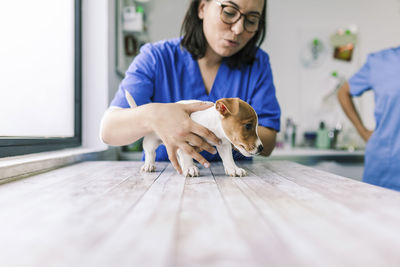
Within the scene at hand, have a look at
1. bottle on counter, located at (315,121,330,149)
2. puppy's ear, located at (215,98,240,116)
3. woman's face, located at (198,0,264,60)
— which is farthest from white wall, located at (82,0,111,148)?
bottle on counter, located at (315,121,330,149)

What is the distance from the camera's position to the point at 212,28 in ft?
2.87

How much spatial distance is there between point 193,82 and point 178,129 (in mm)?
387

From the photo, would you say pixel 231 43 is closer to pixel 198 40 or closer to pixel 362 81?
pixel 198 40

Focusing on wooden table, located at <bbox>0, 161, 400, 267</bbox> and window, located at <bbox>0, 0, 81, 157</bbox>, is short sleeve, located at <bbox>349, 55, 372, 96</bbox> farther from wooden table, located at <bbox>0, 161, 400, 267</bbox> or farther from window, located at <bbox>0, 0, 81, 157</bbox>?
window, located at <bbox>0, 0, 81, 157</bbox>

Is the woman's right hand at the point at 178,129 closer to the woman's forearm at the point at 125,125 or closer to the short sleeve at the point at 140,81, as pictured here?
the woman's forearm at the point at 125,125

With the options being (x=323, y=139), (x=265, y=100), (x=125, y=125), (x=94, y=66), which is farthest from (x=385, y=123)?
(x=94, y=66)

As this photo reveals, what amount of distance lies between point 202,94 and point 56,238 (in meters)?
0.75

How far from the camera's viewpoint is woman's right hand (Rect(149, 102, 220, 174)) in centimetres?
65

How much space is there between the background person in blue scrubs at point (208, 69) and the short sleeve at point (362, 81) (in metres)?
0.67

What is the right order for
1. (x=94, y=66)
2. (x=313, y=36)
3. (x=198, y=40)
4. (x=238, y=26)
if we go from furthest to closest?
(x=313, y=36), (x=94, y=66), (x=198, y=40), (x=238, y=26)

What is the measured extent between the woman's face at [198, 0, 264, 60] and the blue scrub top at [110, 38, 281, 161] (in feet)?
0.41

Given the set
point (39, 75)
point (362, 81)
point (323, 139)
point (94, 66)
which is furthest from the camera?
point (323, 139)

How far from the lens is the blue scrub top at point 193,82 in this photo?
0.97 meters

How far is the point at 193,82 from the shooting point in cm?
99
